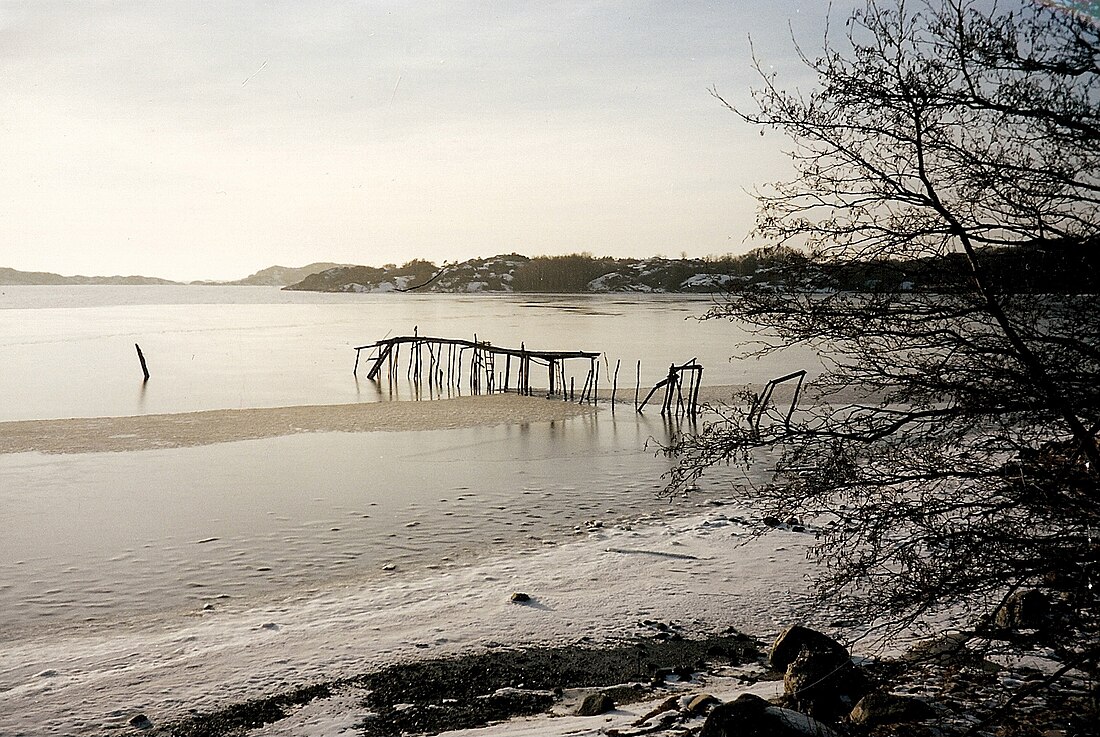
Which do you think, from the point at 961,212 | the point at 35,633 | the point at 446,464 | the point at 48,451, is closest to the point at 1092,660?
the point at 961,212

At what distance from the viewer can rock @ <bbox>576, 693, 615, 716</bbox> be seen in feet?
20.2

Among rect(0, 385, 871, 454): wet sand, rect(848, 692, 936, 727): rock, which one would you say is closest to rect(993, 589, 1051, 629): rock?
rect(848, 692, 936, 727): rock

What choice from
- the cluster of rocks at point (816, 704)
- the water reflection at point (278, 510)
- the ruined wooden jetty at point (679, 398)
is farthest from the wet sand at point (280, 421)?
the cluster of rocks at point (816, 704)

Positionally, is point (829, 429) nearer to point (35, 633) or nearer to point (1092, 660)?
point (1092, 660)

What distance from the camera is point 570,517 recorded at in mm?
13336

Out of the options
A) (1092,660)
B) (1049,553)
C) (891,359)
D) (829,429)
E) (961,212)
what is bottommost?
(1092,660)

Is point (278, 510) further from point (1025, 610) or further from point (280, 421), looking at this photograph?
point (280, 421)

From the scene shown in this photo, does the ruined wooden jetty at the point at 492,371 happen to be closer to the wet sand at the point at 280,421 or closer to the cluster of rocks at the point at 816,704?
the wet sand at the point at 280,421

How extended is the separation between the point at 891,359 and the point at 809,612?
163 inches

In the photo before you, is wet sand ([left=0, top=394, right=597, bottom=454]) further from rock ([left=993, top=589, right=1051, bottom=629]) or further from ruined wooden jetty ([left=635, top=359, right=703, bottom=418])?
rock ([left=993, top=589, right=1051, bottom=629])

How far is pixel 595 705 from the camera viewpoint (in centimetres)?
623

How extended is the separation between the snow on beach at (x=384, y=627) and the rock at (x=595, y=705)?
5.87 ft

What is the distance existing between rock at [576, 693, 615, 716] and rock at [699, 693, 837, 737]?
4.16 ft

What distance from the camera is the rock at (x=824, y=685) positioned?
18.5ft
